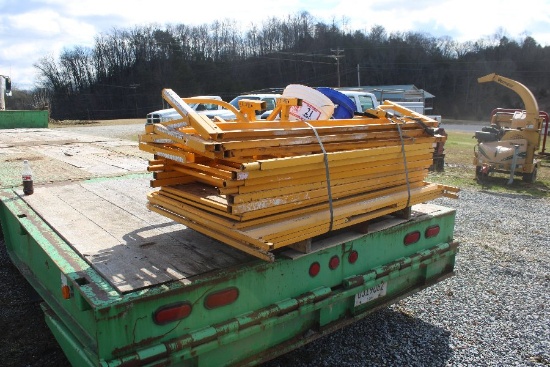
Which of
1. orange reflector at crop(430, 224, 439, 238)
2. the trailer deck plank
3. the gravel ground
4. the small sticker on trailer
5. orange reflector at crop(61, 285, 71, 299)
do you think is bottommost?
the gravel ground

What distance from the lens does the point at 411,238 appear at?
357 cm

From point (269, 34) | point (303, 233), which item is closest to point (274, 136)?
point (303, 233)

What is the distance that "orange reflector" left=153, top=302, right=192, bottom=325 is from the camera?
2.17 metres

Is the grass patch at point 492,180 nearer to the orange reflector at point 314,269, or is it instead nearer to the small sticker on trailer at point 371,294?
the small sticker on trailer at point 371,294

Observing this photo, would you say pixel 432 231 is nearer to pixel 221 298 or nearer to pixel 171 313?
pixel 221 298

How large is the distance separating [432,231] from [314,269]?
1.40m

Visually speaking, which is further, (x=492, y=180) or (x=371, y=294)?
(x=492, y=180)

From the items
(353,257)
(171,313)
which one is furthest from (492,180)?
(171,313)

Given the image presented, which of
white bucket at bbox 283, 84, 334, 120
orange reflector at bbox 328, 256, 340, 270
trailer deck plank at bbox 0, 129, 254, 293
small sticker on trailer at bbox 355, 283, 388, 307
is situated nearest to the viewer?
trailer deck plank at bbox 0, 129, 254, 293

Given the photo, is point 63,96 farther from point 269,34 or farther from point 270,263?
point 270,263

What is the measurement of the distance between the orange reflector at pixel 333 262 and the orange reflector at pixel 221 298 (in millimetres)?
763

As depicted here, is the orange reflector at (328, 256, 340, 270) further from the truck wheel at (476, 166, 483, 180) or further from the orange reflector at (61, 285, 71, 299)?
the truck wheel at (476, 166, 483, 180)

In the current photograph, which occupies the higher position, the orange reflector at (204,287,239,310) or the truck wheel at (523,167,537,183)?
the orange reflector at (204,287,239,310)

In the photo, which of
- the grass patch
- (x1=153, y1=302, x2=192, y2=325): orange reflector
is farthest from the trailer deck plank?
the grass patch
